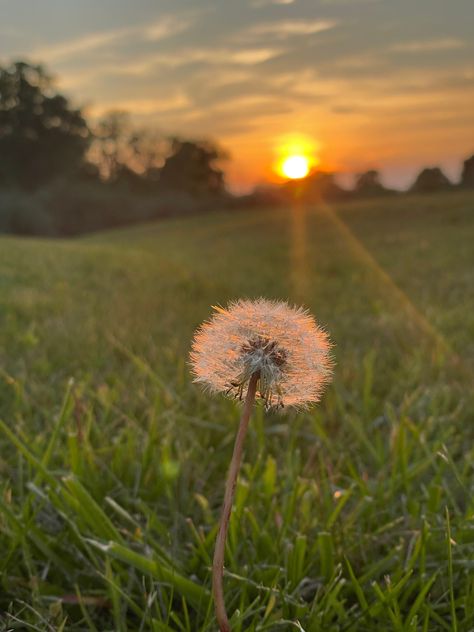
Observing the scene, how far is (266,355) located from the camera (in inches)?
33.6

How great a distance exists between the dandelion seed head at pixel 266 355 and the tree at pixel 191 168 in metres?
45.6

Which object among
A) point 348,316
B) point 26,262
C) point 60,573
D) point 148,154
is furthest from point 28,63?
point 60,573

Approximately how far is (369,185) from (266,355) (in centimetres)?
4033

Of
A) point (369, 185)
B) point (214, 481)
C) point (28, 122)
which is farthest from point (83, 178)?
point (214, 481)

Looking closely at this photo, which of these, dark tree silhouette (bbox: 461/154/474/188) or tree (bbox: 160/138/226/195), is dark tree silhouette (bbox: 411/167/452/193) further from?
tree (bbox: 160/138/226/195)

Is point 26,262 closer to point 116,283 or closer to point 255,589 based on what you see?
point 116,283

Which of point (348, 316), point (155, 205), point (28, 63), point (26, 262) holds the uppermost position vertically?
point (28, 63)

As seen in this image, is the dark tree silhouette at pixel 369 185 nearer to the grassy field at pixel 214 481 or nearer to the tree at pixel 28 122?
the tree at pixel 28 122

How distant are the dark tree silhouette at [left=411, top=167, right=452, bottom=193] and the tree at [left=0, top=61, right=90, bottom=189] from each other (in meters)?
22.7

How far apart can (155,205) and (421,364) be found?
135 ft

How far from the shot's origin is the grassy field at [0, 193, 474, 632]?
1421mm

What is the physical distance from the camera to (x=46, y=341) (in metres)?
3.77

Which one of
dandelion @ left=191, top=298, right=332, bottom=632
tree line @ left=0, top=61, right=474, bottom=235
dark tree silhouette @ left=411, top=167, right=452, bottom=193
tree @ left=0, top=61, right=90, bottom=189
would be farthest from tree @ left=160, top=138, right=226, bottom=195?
dandelion @ left=191, top=298, right=332, bottom=632

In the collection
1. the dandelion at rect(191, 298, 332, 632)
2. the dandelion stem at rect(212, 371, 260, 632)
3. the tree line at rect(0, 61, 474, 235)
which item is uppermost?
the tree line at rect(0, 61, 474, 235)
